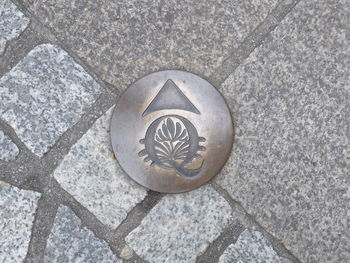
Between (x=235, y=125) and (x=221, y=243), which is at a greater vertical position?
(x=235, y=125)

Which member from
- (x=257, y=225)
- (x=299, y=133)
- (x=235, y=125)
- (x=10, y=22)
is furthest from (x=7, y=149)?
(x=299, y=133)

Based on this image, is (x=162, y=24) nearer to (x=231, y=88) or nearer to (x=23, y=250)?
(x=231, y=88)

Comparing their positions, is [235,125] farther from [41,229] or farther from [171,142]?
[41,229]

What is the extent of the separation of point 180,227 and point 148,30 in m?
0.70

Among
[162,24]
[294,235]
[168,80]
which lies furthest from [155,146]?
[294,235]

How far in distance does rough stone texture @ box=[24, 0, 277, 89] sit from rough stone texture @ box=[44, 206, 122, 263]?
1.70ft

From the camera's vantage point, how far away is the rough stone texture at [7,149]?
5.10 feet

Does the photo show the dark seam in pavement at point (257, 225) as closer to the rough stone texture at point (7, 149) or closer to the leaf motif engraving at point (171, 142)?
the leaf motif engraving at point (171, 142)

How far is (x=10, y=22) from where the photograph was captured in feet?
5.21

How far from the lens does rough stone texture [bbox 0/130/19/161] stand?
1555 millimetres

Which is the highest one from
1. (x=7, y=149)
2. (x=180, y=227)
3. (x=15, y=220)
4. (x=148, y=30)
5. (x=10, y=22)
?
(x=148, y=30)

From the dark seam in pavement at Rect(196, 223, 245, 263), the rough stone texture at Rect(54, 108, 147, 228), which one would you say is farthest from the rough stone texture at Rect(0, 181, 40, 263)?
the dark seam in pavement at Rect(196, 223, 245, 263)

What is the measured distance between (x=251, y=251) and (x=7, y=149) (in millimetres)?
917

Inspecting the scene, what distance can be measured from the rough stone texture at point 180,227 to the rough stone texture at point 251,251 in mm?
75
